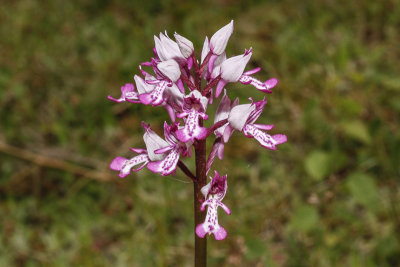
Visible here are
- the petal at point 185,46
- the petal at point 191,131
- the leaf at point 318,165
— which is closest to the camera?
the petal at point 191,131

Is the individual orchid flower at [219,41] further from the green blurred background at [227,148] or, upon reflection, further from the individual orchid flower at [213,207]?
the green blurred background at [227,148]

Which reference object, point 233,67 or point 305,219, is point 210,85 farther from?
point 305,219

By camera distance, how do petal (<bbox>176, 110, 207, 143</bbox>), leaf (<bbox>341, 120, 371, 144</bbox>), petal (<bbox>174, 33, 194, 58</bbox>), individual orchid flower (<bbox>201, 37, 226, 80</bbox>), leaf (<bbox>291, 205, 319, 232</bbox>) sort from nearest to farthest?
petal (<bbox>176, 110, 207, 143</bbox>) → petal (<bbox>174, 33, 194, 58</bbox>) → individual orchid flower (<bbox>201, 37, 226, 80</bbox>) → leaf (<bbox>291, 205, 319, 232</bbox>) → leaf (<bbox>341, 120, 371, 144</bbox>)

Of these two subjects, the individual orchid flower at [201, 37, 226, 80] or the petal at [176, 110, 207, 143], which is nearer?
the petal at [176, 110, 207, 143]

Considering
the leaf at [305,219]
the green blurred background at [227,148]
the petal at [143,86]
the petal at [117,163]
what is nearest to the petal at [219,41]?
the petal at [143,86]

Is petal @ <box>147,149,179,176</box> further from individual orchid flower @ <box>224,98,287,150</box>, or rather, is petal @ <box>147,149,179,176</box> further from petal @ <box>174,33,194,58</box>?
petal @ <box>174,33,194,58</box>

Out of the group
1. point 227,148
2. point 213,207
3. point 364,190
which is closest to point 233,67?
point 213,207

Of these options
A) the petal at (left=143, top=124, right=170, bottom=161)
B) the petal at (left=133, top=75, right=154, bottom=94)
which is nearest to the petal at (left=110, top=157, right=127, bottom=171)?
the petal at (left=143, top=124, right=170, bottom=161)
